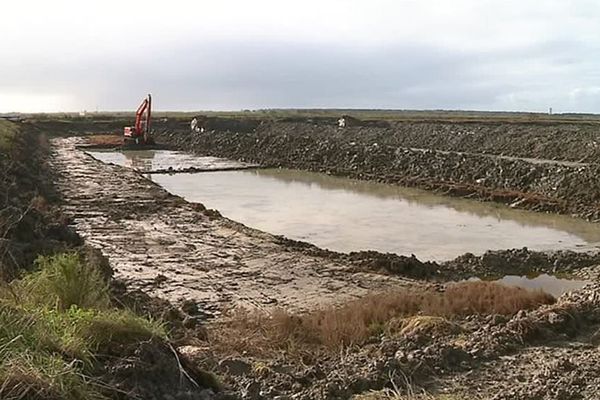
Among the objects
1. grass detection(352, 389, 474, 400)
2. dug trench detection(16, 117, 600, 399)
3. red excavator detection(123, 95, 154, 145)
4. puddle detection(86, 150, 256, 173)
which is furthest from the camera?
red excavator detection(123, 95, 154, 145)

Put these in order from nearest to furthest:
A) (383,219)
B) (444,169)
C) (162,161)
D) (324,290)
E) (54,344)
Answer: (54,344) → (324,290) → (383,219) → (444,169) → (162,161)

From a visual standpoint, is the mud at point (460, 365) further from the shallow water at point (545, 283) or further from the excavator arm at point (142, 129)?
the excavator arm at point (142, 129)

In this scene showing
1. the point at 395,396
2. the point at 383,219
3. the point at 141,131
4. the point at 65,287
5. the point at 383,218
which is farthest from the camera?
the point at 141,131

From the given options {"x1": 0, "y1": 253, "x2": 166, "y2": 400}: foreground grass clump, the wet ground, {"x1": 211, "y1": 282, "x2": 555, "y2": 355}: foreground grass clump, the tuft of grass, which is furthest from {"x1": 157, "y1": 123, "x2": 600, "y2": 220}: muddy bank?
{"x1": 0, "y1": 253, "x2": 166, "y2": 400}: foreground grass clump

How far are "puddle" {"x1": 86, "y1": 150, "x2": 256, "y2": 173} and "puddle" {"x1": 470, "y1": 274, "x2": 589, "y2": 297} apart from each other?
22442 millimetres

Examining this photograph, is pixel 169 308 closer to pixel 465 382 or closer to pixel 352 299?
pixel 352 299

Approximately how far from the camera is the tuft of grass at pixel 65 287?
6.19 m

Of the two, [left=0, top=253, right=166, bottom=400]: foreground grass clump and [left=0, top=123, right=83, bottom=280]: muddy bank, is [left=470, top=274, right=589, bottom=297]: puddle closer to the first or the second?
[left=0, top=123, right=83, bottom=280]: muddy bank

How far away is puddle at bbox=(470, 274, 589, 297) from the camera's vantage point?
36.1ft

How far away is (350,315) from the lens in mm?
8453

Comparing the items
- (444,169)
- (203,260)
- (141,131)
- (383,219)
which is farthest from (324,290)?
(141,131)

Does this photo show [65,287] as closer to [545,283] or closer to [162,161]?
[545,283]

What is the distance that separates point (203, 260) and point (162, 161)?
25.5 metres

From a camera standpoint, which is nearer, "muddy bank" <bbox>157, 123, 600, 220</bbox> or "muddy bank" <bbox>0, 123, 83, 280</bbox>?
"muddy bank" <bbox>0, 123, 83, 280</bbox>
